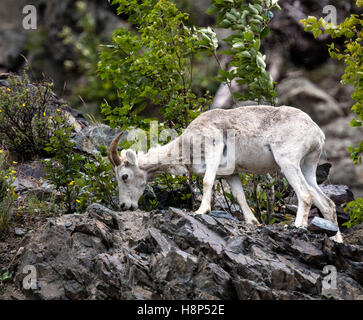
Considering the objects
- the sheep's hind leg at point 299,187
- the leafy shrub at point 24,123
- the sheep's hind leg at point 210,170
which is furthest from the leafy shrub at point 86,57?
the sheep's hind leg at point 299,187

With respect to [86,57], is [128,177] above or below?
below

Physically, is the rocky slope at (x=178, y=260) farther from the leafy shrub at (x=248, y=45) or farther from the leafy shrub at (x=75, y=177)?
the leafy shrub at (x=248, y=45)

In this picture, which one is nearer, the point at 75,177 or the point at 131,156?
the point at 131,156

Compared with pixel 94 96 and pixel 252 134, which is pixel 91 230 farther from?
pixel 94 96

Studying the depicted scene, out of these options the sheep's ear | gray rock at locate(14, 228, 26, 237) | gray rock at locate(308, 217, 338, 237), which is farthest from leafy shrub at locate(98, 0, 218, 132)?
gray rock at locate(308, 217, 338, 237)

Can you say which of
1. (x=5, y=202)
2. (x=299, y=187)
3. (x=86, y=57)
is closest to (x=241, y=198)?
(x=299, y=187)

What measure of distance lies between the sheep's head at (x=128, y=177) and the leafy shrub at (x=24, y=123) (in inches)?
128

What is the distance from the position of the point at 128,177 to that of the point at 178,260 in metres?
2.99

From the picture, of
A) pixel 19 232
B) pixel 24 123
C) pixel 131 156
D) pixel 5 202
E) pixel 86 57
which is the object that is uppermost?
pixel 86 57

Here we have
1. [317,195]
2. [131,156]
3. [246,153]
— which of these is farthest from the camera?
[131,156]

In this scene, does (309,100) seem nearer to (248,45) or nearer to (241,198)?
(248,45)

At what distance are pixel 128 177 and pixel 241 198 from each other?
6.58 feet

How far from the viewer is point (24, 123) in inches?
472

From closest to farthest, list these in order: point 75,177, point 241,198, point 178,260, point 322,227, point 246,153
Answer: point 178,260, point 322,227, point 246,153, point 241,198, point 75,177
